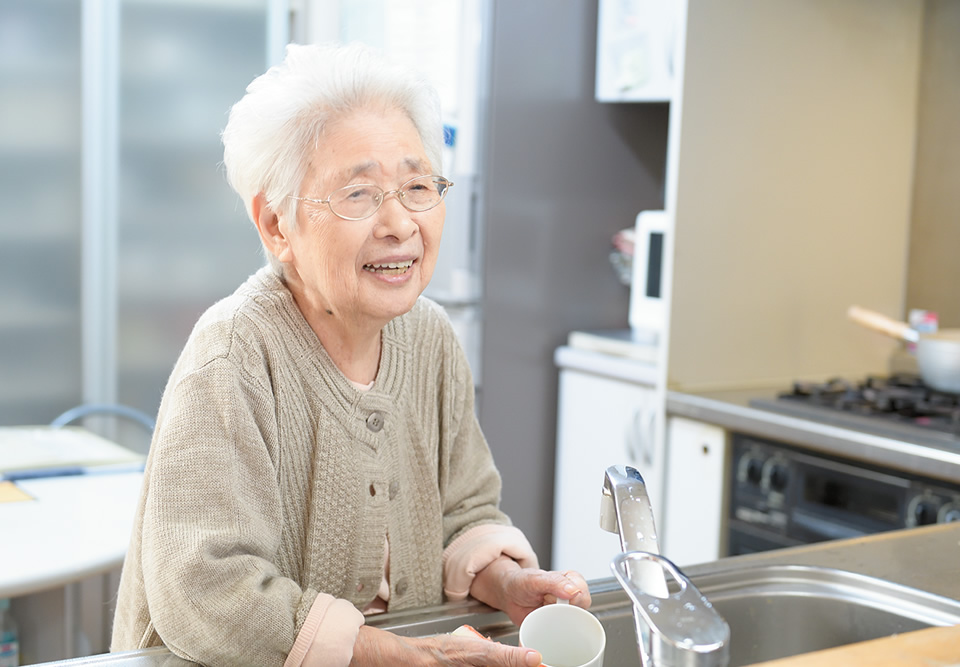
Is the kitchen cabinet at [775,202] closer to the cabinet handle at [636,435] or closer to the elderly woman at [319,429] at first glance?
the cabinet handle at [636,435]

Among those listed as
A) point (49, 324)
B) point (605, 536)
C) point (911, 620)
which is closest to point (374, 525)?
point (911, 620)

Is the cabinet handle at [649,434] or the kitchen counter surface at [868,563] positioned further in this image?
the cabinet handle at [649,434]

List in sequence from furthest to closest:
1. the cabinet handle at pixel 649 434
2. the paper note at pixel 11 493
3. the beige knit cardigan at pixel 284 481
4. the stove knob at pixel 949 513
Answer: the cabinet handle at pixel 649 434 → the paper note at pixel 11 493 → the stove knob at pixel 949 513 → the beige knit cardigan at pixel 284 481

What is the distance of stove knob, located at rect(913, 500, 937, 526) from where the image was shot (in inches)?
68.9

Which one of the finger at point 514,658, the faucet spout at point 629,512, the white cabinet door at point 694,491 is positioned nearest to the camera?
the faucet spout at point 629,512

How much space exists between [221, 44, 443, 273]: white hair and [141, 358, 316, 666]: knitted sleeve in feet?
0.68

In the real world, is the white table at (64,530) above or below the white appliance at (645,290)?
below

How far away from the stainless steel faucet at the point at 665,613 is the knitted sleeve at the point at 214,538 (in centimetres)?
36

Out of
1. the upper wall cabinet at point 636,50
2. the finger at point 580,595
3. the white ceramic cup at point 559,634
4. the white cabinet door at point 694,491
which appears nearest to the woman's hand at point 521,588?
the finger at point 580,595

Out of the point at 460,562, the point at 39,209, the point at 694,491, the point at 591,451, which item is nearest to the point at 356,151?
the point at 460,562

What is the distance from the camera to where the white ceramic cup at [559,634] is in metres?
0.77

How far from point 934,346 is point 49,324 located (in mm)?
2523

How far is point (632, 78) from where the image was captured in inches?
A: 110

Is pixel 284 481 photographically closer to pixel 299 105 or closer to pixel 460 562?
pixel 460 562
